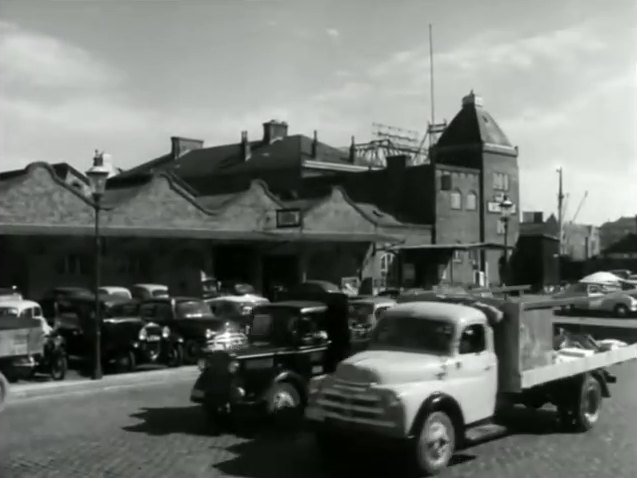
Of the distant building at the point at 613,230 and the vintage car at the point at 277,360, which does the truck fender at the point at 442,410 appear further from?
the distant building at the point at 613,230

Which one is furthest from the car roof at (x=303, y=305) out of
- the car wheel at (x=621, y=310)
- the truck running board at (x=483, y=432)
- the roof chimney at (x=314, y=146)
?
the roof chimney at (x=314, y=146)

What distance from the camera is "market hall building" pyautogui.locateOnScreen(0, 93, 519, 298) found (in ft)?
92.5

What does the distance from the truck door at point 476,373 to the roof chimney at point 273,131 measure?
5291 cm

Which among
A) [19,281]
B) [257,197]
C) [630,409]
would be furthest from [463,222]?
[630,409]

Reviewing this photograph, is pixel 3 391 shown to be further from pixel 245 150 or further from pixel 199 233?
pixel 245 150

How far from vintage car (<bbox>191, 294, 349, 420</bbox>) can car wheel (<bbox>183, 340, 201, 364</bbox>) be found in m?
5.89

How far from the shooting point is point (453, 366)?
872 centimetres

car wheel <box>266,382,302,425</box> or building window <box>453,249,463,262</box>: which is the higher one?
building window <box>453,249,463,262</box>

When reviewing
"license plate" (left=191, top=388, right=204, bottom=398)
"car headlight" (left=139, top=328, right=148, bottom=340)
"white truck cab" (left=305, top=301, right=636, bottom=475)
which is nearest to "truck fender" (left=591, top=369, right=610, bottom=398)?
"white truck cab" (left=305, top=301, right=636, bottom=475)

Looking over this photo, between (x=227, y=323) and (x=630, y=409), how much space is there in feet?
31.4

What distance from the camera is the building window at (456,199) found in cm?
4897

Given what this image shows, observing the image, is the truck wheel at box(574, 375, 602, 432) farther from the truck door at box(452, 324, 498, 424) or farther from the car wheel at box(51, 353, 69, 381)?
the car wheel at box(51, 353, 69, 381)

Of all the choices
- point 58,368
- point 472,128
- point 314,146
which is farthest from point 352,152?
point 58,368

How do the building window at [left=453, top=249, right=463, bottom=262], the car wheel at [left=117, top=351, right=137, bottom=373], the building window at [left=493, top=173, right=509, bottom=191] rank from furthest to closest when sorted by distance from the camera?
the building window at [left=493, top=173, right=509, bottom=191] → the building window at [left=453, top=249, right=463, bottom=262] → the car wheel at [left=117, top=351, right=137, bottom=373]
